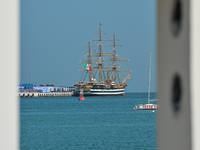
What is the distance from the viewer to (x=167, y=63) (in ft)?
4.04

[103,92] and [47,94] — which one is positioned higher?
[103,92]

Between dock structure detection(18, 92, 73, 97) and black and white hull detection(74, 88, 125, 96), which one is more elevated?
black and white hull detection(74, 88, 125, 96)

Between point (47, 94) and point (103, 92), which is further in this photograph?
point (47, 94)

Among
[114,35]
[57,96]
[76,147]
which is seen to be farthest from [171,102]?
[57,96]

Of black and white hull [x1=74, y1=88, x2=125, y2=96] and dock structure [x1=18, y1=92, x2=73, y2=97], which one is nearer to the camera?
black and white hull [x1=74, y1=88, x2=125, y2=96]

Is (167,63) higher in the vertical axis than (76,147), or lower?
higher

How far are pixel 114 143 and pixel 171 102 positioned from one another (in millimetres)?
34598

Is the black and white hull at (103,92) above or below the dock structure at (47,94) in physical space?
above

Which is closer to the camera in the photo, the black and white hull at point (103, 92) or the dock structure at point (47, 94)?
the black and white hull at point (103, 92)

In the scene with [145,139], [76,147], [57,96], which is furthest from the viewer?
[57,96]

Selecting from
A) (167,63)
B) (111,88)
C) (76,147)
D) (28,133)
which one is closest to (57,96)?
(111,88)

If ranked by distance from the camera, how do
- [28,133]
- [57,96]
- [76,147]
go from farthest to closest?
[57,96], [28,133], [76,147]
